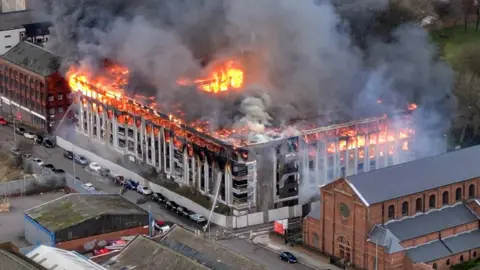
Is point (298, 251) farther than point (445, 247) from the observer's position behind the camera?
Yes

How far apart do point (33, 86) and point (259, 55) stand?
33.0ft

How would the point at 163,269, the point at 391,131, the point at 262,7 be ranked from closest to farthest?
1. the point at 163,269
2. the point at 391,131
3. the point at 262,7

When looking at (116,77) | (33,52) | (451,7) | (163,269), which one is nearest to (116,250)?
(163,269)

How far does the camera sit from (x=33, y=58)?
5166cm

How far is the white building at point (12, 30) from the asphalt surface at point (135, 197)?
20.5 feet

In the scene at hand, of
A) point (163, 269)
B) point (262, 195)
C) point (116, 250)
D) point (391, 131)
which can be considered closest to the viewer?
point (163, 269)

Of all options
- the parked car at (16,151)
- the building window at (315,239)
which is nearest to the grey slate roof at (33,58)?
the parked car at (16,151)

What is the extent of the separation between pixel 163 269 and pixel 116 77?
1723 cm

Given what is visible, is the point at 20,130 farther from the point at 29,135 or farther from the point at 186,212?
the point at 186,212

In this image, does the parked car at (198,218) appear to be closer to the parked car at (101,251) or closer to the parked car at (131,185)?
the parked car at (131,185)

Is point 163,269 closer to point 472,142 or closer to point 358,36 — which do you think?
point 472,142

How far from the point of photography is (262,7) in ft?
155

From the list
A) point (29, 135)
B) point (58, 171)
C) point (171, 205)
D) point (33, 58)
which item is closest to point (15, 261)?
point (171, 205)

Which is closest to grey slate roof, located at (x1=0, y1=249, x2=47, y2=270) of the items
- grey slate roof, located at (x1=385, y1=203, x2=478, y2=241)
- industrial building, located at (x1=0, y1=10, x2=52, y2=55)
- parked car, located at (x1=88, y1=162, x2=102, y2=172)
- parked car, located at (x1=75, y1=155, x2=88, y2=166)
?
grey slate roof, located at (x1=385, y1=203, x2=478, y2=241)
